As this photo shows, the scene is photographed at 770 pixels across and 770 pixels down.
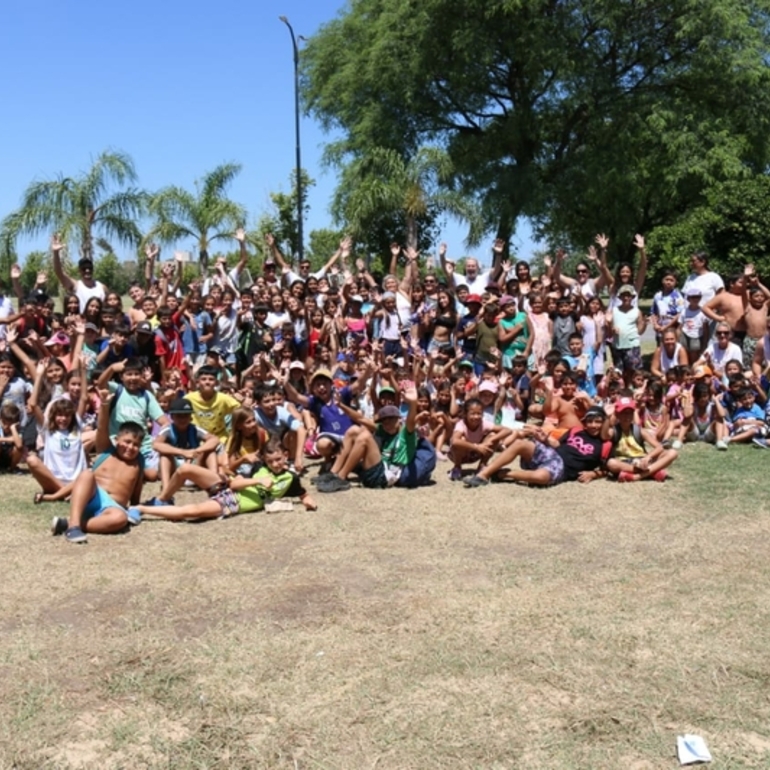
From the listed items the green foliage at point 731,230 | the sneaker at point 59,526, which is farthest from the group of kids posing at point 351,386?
the green foliage at point 731,230

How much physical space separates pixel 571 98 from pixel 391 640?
20921mm

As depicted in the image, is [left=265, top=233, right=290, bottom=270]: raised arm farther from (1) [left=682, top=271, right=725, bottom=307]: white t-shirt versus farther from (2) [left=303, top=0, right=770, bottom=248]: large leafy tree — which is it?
(2) [left=303, top=0, right=770, bottom=248]: large leafy tree

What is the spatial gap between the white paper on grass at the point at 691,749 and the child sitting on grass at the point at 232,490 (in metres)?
4.22

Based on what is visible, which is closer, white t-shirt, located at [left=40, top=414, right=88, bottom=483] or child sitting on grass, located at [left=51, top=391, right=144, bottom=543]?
child sitting on grass, located at [left=51, top=391, right=144, bottom=543]

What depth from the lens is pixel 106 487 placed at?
7.32 meters

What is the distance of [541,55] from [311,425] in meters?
16.2

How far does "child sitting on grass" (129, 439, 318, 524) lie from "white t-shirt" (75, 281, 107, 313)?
452cm

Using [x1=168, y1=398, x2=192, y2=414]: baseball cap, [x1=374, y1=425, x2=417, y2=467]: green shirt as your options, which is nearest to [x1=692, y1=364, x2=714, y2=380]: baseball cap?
[x1=374, y1=425, x2=417, y2=467]: green shirt

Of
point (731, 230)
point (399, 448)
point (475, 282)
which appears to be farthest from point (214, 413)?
point (731, 230)

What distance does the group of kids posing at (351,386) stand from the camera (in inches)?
318

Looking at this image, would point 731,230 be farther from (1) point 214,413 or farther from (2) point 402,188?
(1) point 214,413

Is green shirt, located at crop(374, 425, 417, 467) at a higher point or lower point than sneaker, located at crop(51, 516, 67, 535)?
higher

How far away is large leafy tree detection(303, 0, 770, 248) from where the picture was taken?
74.7ft

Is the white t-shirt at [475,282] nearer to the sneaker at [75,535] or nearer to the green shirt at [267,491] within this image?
the green shirt at [267,491]
